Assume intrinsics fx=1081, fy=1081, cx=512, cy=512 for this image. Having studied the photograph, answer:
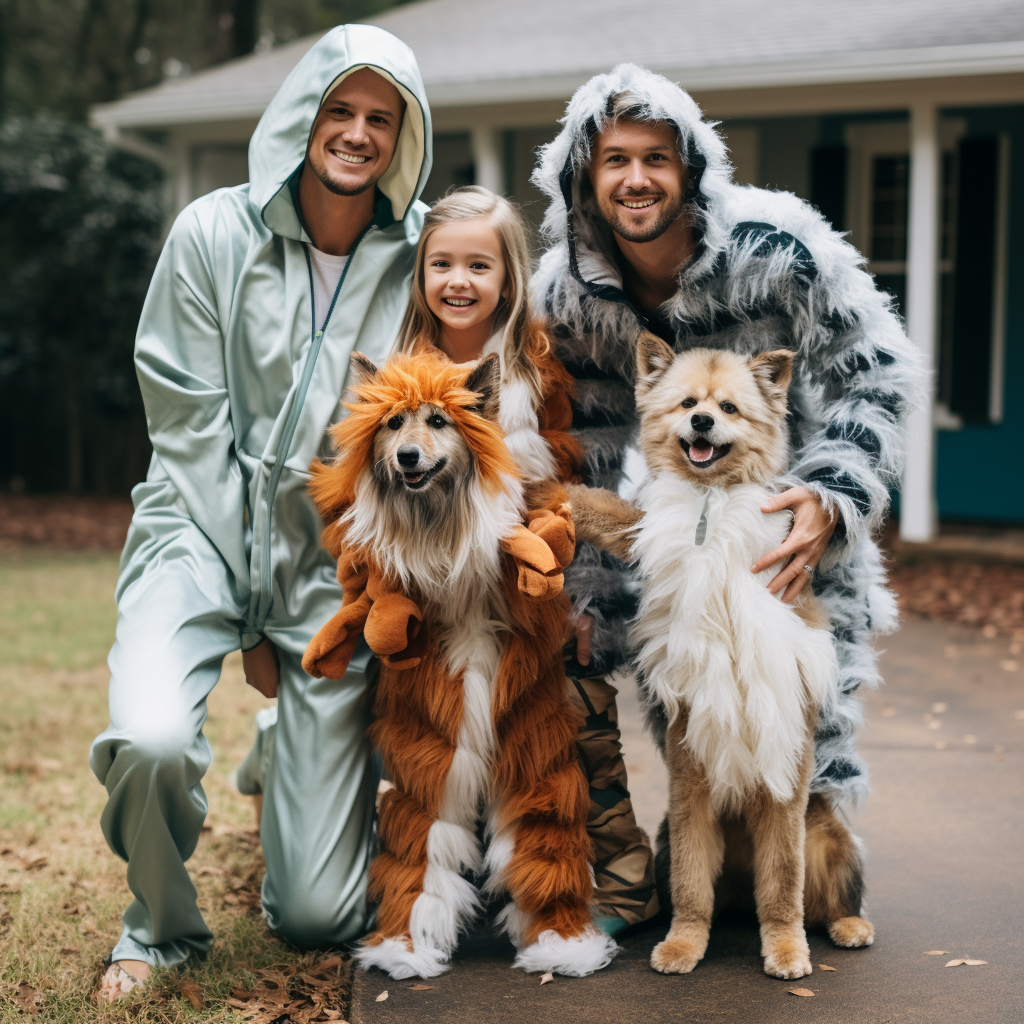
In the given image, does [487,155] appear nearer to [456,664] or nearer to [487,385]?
[487,385]

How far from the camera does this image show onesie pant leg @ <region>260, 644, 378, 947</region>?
10.7 ft

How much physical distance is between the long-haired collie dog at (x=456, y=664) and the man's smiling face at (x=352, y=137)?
2.55ft

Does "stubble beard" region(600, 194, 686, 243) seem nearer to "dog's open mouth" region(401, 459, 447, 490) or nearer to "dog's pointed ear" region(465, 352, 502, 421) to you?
"dog's pointed ear" region(465, 352, 502, 421)

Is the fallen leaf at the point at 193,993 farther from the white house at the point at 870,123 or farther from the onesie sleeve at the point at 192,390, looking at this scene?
the white house at the point at 870,123

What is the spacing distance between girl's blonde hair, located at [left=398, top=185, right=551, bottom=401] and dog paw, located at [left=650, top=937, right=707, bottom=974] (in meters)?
1.61

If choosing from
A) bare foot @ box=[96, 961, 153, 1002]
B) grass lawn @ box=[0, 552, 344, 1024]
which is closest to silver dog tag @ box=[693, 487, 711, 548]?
grass lawn @ box=[0, 552, 344, 1024]

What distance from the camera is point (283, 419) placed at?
10.8 feet

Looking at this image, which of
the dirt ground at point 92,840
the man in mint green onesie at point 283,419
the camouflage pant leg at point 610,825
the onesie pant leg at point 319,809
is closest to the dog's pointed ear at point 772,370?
the camouflage pant leg at point 610,825

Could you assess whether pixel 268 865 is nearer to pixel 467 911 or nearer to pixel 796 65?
pixel 467 911

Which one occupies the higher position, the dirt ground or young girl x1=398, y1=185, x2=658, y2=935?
young girl x1=398, y1=185, x2=658, y2=935

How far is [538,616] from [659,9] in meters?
10.1

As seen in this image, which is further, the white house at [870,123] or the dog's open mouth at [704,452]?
the white house at [870,123]

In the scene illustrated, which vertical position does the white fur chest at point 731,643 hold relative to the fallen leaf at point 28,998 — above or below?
above

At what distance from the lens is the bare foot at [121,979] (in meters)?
2.96
